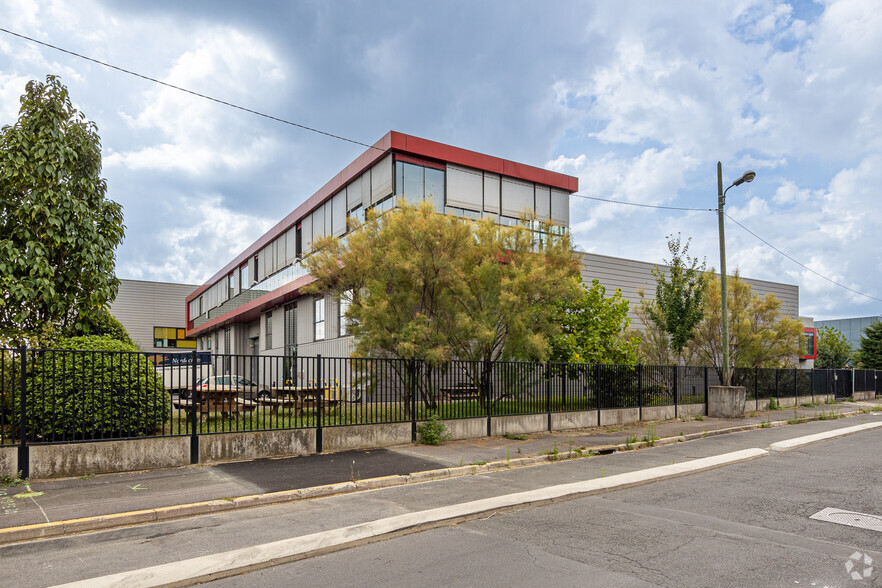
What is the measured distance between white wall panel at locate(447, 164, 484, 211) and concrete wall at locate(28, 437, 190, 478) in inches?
766

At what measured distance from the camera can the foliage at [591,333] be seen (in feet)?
68.1

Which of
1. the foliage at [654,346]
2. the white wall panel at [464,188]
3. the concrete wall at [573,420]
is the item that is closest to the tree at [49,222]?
the concrete wall at [573,420]

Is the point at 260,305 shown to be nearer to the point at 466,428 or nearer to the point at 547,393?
the point at 547,393

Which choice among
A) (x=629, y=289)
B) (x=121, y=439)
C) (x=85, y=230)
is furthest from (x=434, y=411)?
(x=629, y=289)

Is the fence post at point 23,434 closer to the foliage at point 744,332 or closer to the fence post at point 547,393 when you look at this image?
the fence post at point 547,393

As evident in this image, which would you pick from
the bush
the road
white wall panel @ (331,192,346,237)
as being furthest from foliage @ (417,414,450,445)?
white wall panel @ (331,192,346,237)

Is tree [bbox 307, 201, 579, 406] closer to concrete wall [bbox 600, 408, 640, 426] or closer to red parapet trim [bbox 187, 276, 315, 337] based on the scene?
concrete wall [bbox 600, 408, 640, 426]

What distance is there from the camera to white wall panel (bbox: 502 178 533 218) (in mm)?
30250

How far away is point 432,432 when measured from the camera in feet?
44.9

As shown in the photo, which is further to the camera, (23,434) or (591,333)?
(591,333)

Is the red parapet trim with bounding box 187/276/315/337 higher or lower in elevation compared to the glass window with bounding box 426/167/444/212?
lower

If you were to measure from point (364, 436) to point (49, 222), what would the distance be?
7.52 metres

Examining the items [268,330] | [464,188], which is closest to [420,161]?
[464,188]

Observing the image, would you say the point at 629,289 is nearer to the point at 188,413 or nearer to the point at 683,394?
the point at 683,394
